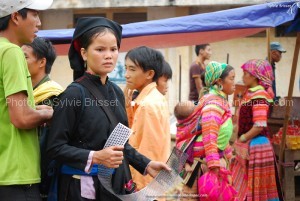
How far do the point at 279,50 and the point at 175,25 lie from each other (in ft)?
11.9

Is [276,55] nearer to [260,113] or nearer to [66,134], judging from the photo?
[260,113]

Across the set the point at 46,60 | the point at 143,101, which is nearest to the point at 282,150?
the point at 143,101

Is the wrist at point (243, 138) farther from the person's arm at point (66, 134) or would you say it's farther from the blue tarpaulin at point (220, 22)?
the person's arm at point (66, 134)

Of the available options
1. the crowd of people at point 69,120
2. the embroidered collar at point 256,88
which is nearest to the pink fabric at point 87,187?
the crowd of people at point 69,120

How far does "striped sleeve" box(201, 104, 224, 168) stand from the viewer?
490cm

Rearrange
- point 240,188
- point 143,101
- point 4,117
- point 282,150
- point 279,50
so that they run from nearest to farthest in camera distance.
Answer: point 4,117 → point 143,101 → point 240,188 → point 282,150 → point 279,50

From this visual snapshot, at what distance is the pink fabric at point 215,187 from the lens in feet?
16.2

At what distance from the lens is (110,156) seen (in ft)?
9.18

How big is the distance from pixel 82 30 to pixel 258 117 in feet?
10.7

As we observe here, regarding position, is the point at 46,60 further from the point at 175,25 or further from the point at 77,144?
the point at 175,25

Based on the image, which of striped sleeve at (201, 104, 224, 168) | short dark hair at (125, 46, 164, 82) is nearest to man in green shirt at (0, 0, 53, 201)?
short dark hair at (125, 46, 164, 82)

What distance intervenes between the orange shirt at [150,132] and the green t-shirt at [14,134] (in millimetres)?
1320

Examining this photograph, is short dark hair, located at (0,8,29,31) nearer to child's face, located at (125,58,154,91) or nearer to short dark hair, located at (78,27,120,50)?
short dark hair, located at (78,27,120,50)

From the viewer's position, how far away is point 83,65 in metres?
3.25
